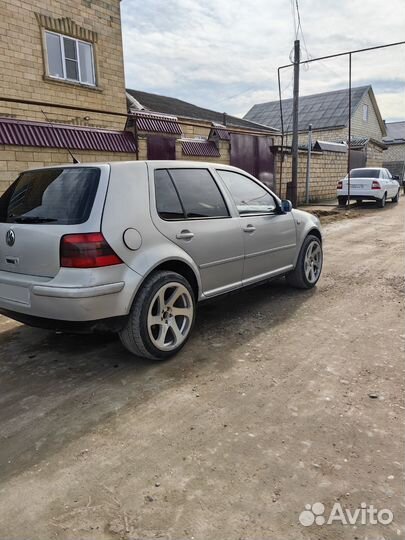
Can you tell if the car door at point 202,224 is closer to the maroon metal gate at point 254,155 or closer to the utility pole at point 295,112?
the maroon metal gate at point 254,155

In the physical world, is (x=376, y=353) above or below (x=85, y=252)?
Answer: below

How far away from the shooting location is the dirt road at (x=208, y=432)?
188cm

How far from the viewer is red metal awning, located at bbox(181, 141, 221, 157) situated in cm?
1096

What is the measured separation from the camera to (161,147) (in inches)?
390

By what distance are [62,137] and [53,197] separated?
5.43m

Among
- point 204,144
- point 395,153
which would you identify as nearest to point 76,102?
point 204,144

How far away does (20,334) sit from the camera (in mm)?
4098

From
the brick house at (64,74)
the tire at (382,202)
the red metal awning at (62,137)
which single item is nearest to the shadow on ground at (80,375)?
the red metal awning at (62,137)

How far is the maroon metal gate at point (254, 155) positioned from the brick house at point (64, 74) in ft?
11.5

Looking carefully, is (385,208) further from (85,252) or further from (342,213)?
(85,252)

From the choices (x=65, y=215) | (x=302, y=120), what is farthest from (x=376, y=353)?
(x=302, y=120)

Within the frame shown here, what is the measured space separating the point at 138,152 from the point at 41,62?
196 inches

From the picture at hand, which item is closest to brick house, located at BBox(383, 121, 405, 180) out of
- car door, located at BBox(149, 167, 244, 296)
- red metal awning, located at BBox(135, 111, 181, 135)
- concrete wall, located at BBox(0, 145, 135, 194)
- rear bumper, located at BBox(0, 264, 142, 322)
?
red metal awning, located at BBox(135, 111, 181, 135)

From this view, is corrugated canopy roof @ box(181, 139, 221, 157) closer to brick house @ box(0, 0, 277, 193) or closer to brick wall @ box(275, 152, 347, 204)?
brick house @ box(0, 0, 277, 193)
